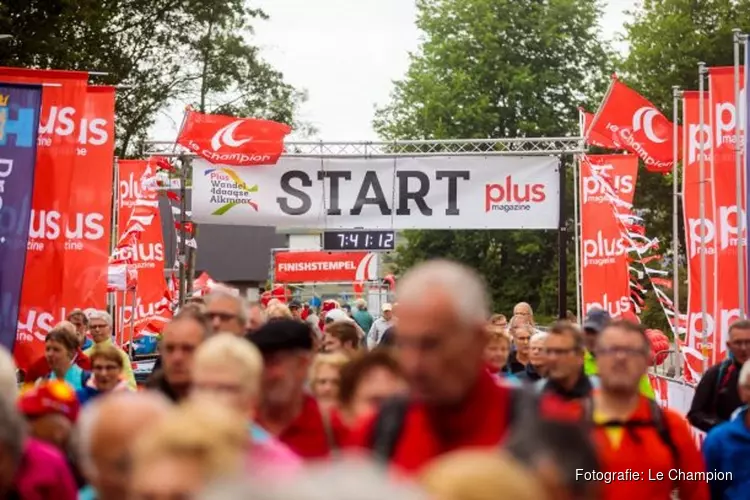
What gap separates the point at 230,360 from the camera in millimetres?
5137

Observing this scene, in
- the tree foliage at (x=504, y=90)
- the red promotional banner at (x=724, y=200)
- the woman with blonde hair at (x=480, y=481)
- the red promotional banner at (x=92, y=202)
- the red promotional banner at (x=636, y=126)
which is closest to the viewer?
the woman with blonde hair at (x=480, y=481)

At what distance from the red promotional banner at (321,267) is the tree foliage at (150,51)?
5.48 meters

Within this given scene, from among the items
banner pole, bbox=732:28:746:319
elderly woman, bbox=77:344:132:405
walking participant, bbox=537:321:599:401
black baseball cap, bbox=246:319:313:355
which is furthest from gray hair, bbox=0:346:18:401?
banner pole, bbox=732:28:746:319

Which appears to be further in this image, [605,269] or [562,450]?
[605,269]

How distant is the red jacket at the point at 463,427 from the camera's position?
155 inches

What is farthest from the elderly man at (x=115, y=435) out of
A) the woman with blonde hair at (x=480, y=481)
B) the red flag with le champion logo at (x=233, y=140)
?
the red flag with le champion logo at (x=233, y=140)

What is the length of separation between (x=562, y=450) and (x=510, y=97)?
52487 millimetres

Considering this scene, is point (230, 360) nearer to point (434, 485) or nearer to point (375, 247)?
point (434, 485)

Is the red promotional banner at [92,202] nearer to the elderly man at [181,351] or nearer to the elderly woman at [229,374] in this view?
the elderly man at [181,351]

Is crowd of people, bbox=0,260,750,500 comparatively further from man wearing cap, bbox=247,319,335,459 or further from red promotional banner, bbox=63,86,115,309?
red promotional banner, bbox=63,86,115,309

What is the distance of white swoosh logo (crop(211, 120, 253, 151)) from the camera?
23922 millimetres

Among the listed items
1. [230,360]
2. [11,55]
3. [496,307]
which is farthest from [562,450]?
[496,307]

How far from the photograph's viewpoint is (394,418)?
13.4 ft

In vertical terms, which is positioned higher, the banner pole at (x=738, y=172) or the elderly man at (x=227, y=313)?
the banner pole at (x=738, y=172)
